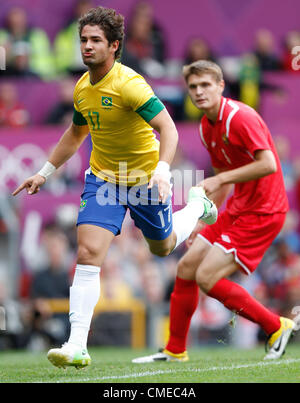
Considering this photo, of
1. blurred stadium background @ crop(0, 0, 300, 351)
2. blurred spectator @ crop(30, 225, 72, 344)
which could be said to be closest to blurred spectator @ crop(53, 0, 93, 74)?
blurred stadium background @ crop(0, 0, 300, 351)

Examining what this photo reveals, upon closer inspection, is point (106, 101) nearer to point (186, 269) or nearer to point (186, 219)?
point (186, 219)

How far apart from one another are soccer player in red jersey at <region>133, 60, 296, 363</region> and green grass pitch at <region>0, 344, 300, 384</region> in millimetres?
318

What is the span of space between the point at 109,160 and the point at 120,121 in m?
0.41

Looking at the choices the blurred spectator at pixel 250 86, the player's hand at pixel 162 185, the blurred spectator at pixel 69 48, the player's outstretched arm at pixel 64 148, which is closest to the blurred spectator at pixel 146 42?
the blurred spectator at pixel 69 48

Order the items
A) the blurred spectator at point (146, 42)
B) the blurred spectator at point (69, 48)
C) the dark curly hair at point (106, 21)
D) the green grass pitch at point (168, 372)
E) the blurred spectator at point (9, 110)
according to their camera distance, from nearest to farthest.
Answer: the green grass pitch at point (168, 372)
the dark curly hair at point (106, 21)
the blurred spectator at point (9, 110)
the blurred spectator at point (69, 48)
the blurred spectator at point (146, 42)

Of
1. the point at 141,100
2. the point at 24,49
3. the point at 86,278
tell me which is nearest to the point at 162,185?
the point at 141,100

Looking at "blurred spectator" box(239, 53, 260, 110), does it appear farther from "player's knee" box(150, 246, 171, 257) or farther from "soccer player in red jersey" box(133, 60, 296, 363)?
"player's knee" box(150, 246, 171, 257)

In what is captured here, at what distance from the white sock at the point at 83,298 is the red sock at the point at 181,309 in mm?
1291

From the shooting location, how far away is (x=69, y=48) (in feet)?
46.9

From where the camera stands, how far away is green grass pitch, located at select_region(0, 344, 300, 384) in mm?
5684

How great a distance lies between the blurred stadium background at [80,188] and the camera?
35.3 ft

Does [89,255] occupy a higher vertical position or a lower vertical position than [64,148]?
lower

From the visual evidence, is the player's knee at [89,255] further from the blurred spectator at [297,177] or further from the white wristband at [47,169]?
the blurred spectator at [297,177]
